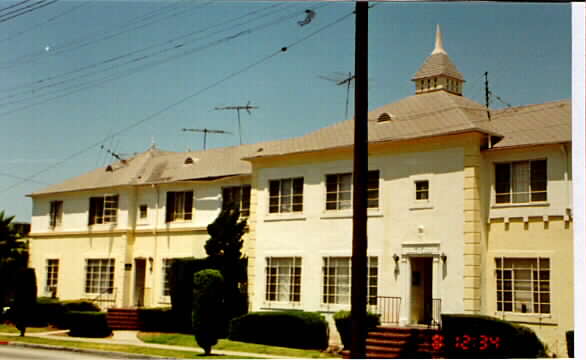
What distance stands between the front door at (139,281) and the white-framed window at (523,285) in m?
9.16

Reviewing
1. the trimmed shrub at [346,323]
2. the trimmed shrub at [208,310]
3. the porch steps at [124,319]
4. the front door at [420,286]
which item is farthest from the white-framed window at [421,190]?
the porch steps at [124,319]

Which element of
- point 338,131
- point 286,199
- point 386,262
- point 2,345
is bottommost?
point 2,345

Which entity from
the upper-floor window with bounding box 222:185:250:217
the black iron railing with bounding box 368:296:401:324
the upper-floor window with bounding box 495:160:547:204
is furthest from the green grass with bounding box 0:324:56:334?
the upper-floor window with bounding box 495:160:547:204

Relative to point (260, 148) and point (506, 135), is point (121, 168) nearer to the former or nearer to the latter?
point (260, 148)

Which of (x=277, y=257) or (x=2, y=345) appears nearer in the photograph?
(x=2, y=345)

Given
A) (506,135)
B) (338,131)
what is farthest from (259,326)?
(506,135)

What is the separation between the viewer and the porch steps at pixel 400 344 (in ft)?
46.9

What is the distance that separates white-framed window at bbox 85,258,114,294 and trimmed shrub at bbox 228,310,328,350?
14.5ft

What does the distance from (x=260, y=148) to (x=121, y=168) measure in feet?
10.1

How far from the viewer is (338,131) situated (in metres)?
16.5

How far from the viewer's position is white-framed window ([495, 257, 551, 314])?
45.3 feet

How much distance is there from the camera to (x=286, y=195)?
59.1 feet

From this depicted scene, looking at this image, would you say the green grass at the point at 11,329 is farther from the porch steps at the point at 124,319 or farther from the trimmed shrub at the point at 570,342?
the trimmed shrub at the point at 570,342

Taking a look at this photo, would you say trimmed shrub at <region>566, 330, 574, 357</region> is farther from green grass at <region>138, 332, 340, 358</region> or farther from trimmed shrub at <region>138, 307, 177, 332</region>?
trimmed shrub at <region>138, 307, 177, 332</region>
